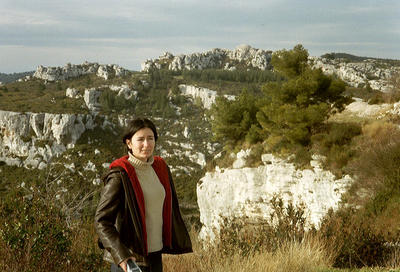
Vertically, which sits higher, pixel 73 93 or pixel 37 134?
pixel 73 93

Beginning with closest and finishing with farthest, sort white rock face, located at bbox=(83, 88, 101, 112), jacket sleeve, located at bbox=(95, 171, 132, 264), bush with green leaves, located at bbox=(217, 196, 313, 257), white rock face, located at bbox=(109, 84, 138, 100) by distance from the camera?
jacket sleeve, located at bbox=(95, 171, 132, 264)
bush with green leaves, located at bbox=(217, 196, 313, 257)
white rock face, located at bbox=(83, 88, 101, 112)
white rock face, located at bbox=(109, 84, 138, 100)

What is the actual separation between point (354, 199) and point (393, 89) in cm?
1044

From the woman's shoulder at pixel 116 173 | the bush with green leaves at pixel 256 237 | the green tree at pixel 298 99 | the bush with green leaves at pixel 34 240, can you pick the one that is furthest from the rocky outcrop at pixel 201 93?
the woman's shoulder at pixel 116 173

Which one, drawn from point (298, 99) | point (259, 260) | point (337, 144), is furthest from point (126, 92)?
point (259, 260)

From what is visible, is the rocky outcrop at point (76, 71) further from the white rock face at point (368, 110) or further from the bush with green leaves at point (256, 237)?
the bush with green leaves at point (256, 237)

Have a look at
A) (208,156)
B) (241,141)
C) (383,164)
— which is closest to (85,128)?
(208,156)

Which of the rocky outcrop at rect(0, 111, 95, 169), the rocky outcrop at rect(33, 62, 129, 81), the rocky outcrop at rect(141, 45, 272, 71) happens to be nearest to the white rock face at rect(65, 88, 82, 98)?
the rocky outcrop at rect(0, 111, 95, 169)

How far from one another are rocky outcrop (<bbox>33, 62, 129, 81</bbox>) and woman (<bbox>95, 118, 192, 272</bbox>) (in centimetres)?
10154

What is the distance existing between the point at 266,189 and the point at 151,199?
1400 cm

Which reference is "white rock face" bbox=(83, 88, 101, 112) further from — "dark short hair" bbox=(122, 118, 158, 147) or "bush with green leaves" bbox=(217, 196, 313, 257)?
"dark short hair" bbox=(122, 118, 158, 147)

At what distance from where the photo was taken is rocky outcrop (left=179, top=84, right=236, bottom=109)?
253ft

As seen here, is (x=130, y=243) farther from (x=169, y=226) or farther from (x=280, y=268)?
(x=280, y=268)

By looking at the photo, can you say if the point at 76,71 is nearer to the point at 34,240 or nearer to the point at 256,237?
the point at 256,237

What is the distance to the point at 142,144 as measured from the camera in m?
2.13
